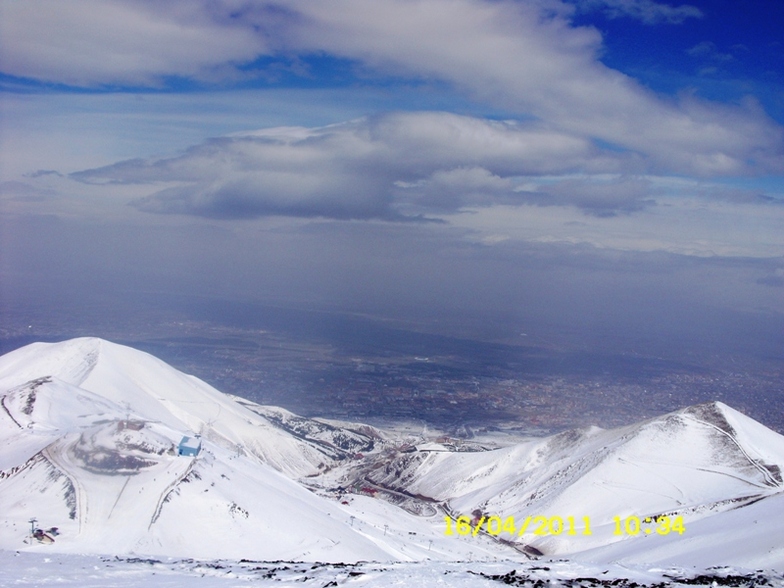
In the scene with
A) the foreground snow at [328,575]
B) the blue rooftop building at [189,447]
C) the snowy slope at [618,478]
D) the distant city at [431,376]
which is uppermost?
the foreground snow at [328,575]

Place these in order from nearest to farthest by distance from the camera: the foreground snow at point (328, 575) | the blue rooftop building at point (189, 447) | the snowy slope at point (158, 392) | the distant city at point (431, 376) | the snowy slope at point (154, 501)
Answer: the foreground snow at point (328, 575) < the snowy slope at point (154, 501) < the blue rooftop building at point (189, 447) < the snowy slope at point (158, 392) < the distant city at point (431, 376)

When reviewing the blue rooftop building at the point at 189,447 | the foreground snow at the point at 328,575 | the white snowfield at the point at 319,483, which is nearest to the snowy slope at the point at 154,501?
the white snowfield at the point at 319,483

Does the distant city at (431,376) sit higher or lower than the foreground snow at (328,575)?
lower

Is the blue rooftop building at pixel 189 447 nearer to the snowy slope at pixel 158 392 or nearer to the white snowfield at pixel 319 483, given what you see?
the white snowfield at pixel 319 483

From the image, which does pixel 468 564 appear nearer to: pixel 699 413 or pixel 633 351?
pixel 699 413

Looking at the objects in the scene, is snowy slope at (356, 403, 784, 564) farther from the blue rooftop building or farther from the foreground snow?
the blue rooftop building
